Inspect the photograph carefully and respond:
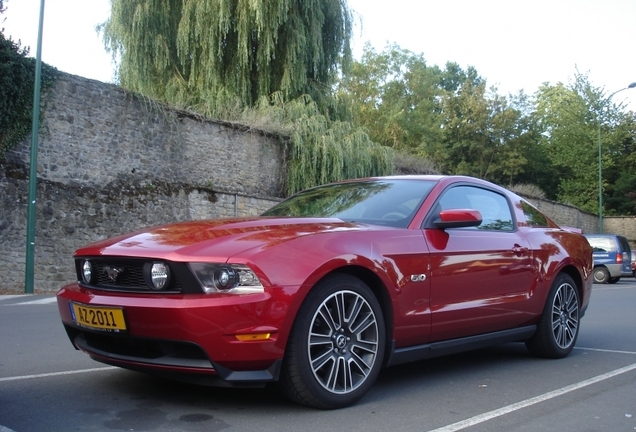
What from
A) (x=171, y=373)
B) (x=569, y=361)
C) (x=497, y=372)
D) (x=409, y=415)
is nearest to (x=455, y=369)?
(x=497, y=372)

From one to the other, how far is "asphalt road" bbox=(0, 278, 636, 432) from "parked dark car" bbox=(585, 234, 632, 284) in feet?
63.6

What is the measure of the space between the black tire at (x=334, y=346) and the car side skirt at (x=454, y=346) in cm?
22

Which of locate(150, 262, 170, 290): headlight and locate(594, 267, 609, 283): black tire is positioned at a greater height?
locate(150, 262, 170, 290): headlight

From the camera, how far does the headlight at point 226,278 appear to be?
3.69 metres

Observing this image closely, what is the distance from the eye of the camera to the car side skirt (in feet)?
14.7

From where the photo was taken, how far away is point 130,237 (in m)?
4.29

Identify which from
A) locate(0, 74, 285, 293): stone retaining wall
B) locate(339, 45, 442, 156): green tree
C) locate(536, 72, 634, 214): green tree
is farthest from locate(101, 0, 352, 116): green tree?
locate(536, 72, 634, 214): green tree

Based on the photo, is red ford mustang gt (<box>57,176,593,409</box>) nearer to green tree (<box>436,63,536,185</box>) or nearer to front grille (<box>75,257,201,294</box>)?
front grille (<box>75,257,201,294</box>)

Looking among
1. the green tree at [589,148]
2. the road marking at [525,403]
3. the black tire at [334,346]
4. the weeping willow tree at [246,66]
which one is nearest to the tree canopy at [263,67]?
the weeping willow tree at [246,66]

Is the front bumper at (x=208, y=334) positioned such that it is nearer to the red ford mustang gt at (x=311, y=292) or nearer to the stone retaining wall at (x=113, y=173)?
the red ford mustang gt at (x=311, y=292)

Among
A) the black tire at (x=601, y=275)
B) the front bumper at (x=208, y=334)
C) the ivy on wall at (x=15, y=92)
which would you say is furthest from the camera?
the black tire at (x=601, y=275)

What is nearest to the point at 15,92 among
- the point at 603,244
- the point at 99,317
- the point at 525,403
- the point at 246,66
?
the point at 246,66

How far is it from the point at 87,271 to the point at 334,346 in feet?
5.23

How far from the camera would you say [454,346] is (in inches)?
193
